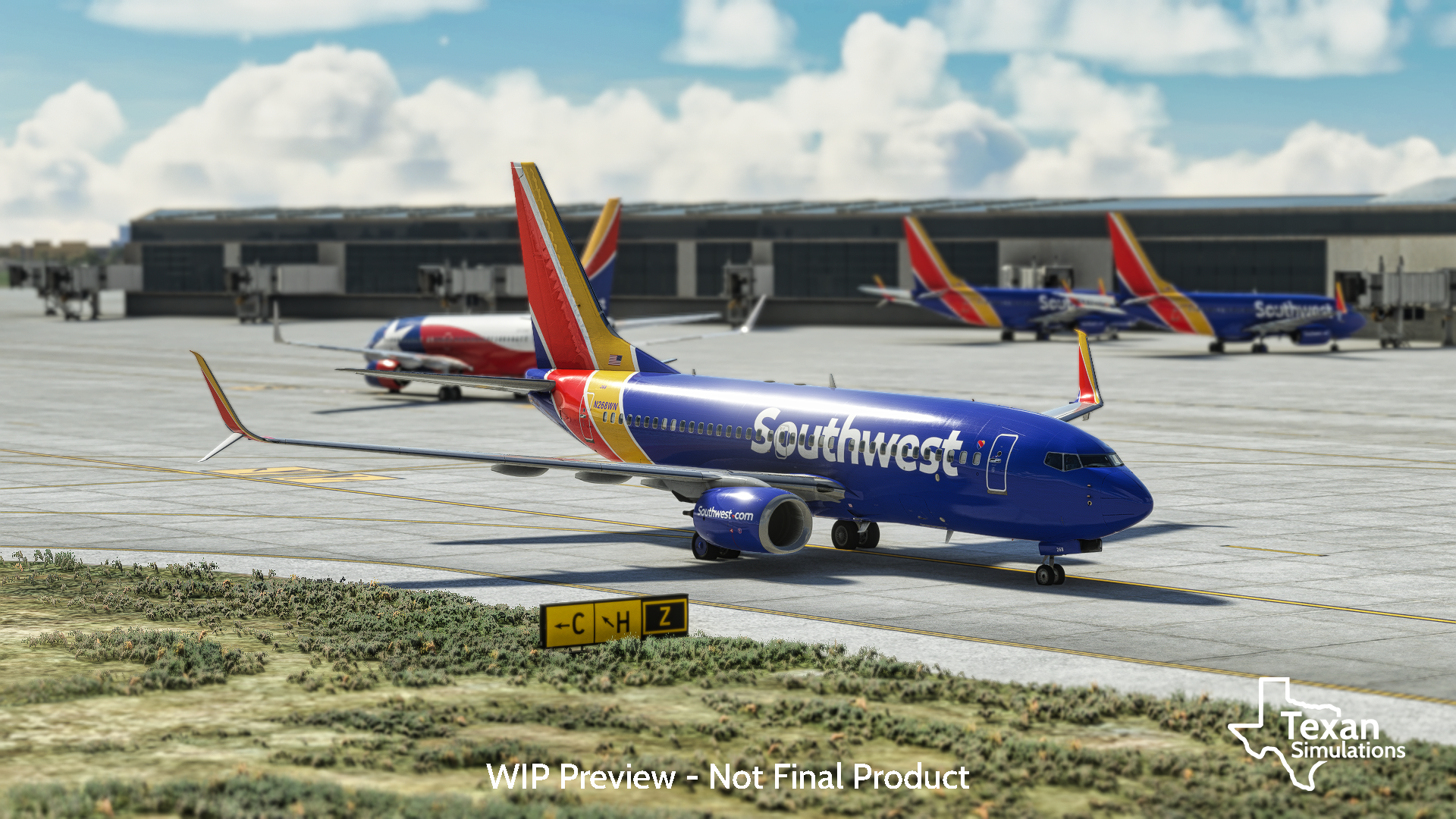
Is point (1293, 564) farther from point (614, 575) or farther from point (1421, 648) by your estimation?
point (614, 575)

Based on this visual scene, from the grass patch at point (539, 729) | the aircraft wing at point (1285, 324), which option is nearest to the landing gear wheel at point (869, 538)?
the grass patch at point (539, 729)

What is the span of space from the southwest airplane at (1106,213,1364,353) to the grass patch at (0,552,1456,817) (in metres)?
88.4

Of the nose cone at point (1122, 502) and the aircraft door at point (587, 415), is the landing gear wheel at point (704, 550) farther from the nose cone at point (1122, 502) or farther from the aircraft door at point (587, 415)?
the nose cone at point (1122, 502)

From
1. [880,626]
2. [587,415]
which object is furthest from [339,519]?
[880,626]

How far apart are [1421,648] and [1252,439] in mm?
34689

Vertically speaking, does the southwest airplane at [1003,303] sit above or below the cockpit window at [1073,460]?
above

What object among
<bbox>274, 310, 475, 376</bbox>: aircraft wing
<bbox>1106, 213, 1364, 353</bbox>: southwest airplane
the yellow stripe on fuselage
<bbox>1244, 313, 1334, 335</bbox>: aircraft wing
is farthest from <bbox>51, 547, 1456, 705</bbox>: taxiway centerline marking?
<bbox>1244, 313, 1334, 335</bbox>: aircraft wing

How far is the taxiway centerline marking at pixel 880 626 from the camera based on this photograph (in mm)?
23688

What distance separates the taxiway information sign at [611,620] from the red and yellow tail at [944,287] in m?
99.6

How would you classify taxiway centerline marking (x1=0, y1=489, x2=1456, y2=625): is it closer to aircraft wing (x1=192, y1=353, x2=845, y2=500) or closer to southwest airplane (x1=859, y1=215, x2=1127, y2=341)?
aircraft wing (x1=192, y1=353, x2=845, y2=500)

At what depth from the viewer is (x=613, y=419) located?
3984 centimetres

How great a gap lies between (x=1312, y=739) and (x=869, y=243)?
14549 centimetres

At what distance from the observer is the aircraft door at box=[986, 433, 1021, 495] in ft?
106
